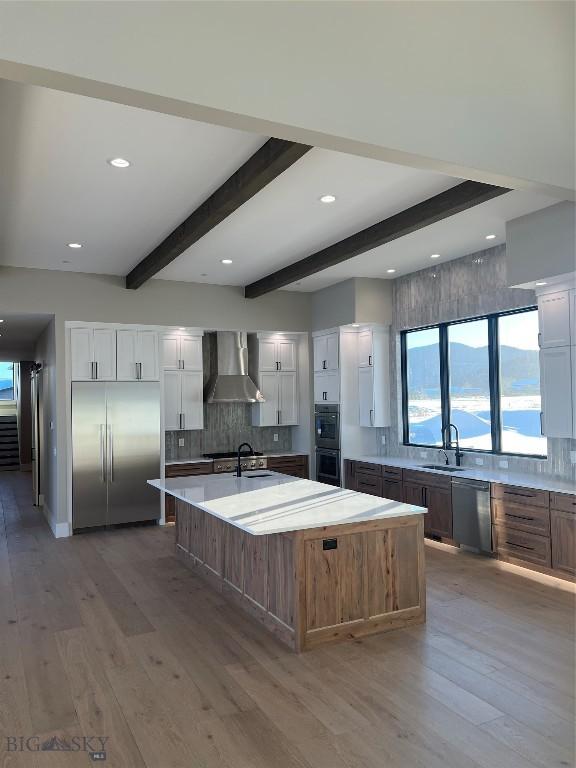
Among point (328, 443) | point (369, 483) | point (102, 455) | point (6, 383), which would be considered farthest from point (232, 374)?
point (6, 383)

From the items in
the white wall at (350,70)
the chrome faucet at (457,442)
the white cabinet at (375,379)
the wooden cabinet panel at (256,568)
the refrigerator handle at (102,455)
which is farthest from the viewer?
the white cabinet at (375,379)

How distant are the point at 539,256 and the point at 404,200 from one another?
1.22 m

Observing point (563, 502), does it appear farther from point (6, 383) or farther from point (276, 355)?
point (6, 383)

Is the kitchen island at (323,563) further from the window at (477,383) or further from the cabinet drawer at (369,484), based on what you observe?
the cabinet drawer at (369,484)

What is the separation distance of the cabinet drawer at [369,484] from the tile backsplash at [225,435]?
179cm

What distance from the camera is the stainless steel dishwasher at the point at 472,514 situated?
5453 mm

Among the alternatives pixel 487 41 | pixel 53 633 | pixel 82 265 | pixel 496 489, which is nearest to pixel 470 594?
pixel 496 489

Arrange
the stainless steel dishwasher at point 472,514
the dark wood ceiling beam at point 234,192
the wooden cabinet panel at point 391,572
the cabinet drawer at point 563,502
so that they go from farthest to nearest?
the stainless steel dishwasher at point 472,514
the cabinet drawer at point 563,502
the wooden cabinet panel at point 391,572
the dark wood ceiling beam at point 234,192

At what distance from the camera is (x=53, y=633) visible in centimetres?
398

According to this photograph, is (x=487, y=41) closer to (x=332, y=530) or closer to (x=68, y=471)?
(x=332, y=530)

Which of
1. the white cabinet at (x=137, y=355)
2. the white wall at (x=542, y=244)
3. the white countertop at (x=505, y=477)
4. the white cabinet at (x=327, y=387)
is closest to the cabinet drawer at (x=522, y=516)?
the white countertop at (x=505, y=477)

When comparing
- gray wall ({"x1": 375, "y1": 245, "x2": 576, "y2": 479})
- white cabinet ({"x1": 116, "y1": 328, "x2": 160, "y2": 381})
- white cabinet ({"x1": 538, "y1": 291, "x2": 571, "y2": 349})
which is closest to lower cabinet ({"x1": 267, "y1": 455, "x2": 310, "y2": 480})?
gray wall ({"x1": 375, "y1": 245, "x2": 576, "y2": 479})

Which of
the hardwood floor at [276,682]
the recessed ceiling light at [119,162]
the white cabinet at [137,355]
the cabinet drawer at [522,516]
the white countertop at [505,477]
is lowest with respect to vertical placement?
the hardwood floor at [276,682]

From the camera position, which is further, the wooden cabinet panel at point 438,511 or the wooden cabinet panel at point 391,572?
the wooden cabinet panel at point 438,511
